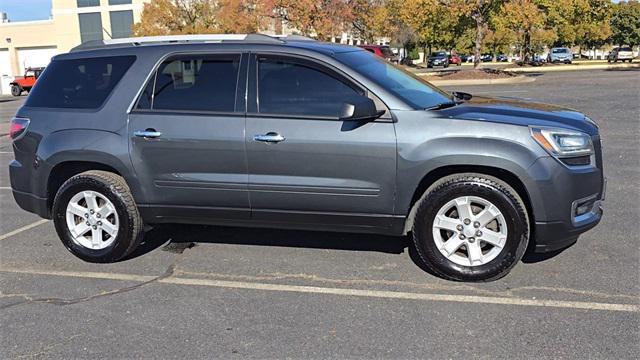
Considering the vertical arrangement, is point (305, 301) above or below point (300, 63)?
below

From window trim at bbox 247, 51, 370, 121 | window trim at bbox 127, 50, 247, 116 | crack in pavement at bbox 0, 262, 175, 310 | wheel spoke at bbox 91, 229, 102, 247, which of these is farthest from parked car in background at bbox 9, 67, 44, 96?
window trim at bbox 247, 51, 370, 121

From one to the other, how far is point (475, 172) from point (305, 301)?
1.61m

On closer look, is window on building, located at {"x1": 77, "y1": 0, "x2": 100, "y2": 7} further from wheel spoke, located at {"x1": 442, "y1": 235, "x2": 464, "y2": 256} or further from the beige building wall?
wheel spoke, located at {"x1": 442, "y1": 235, "x2": 464, "y2": 256}

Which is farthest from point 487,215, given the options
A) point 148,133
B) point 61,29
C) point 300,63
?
point 61,29

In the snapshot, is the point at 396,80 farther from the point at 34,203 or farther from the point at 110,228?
the point at 34,203

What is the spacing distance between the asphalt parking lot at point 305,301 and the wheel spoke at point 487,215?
495 millimetres

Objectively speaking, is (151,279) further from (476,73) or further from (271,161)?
(476,73)

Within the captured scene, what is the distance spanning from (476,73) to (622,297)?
84.7 feet

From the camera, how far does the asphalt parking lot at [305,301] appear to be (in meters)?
3.47

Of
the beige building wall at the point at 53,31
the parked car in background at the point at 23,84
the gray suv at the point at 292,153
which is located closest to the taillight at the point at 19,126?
the gray suv at the point at 292,153

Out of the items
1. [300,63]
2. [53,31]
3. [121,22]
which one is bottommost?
[300,63]

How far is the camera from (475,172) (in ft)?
14.1

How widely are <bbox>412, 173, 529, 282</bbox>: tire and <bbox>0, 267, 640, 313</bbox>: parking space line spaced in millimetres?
286

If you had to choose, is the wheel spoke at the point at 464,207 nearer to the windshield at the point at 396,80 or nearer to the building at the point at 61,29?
the windshield at the point at 396,80
